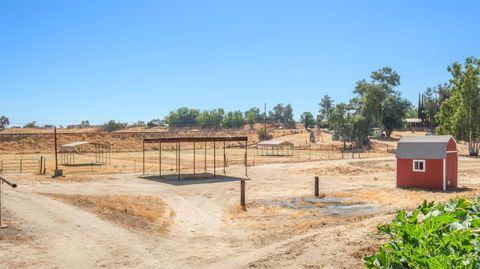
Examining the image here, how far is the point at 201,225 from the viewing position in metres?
19.2

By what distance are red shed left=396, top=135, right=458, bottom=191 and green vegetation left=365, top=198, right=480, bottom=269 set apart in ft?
85.8

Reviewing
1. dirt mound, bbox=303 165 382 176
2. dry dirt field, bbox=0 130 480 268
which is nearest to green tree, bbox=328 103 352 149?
dirt mound, bbox=303 165 382 176

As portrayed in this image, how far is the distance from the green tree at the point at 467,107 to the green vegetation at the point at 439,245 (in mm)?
67686

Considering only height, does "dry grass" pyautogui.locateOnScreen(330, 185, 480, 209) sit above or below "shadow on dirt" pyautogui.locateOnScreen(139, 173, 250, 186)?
above

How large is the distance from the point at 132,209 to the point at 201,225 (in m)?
4.40

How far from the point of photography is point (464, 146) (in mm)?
87438

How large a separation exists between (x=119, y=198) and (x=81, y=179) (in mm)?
13537

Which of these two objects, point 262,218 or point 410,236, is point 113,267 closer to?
point 410,236

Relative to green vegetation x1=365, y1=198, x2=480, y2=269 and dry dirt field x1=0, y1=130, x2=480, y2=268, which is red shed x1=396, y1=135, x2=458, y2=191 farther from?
green vegetation x1=365, y1=198, x2=480, y2=269

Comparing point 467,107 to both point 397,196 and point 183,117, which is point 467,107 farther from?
point 183,117

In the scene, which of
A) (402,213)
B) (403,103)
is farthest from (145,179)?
(403,103)

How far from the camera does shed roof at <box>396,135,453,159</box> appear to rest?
31.5 meters

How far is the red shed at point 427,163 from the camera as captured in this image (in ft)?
102

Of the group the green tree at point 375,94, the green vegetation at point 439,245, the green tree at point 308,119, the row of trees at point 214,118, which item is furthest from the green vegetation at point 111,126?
the green vegetation at point 439,245
